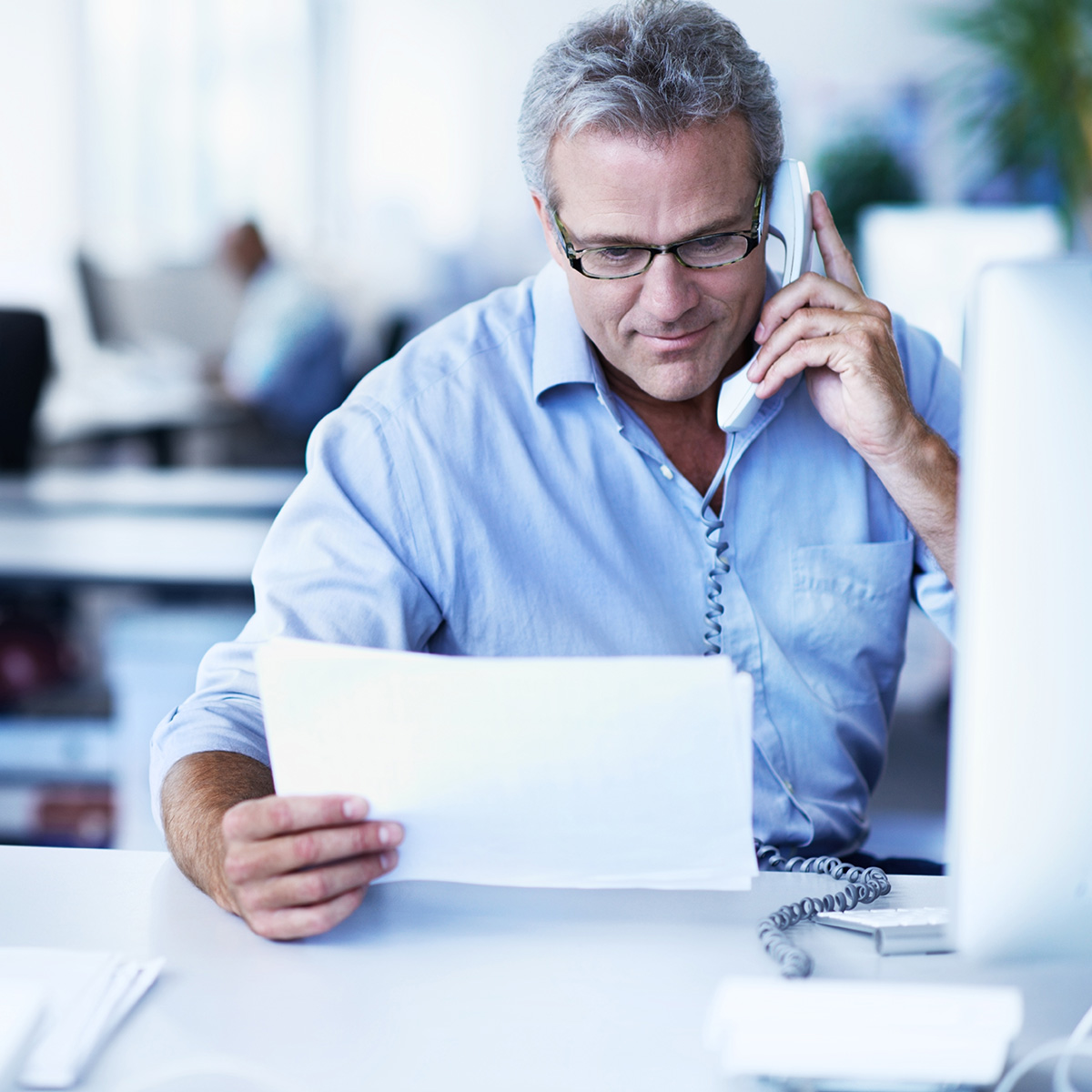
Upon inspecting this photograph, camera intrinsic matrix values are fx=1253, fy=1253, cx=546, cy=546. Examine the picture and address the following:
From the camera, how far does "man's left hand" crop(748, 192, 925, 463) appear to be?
3.90 feet

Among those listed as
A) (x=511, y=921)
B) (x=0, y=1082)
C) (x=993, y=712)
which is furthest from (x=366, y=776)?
(x=993, y=712)

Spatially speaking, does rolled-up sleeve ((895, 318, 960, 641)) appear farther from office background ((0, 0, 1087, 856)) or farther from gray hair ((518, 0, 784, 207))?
office background ((0, 0, 1087, 856))

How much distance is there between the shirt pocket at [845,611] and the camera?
1.30m

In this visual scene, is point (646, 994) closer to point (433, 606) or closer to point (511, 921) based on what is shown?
point (511, 921)

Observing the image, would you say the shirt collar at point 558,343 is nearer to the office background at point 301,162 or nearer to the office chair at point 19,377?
the office chair at point 19,377

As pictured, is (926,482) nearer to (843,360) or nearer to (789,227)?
(843,360)

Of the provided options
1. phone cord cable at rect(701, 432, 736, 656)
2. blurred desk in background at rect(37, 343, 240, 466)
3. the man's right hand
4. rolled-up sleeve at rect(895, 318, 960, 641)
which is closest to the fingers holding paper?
the man's right hand

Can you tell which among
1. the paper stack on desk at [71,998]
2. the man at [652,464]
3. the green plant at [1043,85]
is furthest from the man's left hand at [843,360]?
the green plant at [1043,85]

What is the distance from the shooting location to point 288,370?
474cm

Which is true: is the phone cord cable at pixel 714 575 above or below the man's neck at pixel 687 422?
below

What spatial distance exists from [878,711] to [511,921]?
0.62 metres

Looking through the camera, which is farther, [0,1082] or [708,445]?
[708,445]

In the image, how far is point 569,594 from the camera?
1.25 m

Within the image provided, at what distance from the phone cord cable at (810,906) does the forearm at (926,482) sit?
364mm
